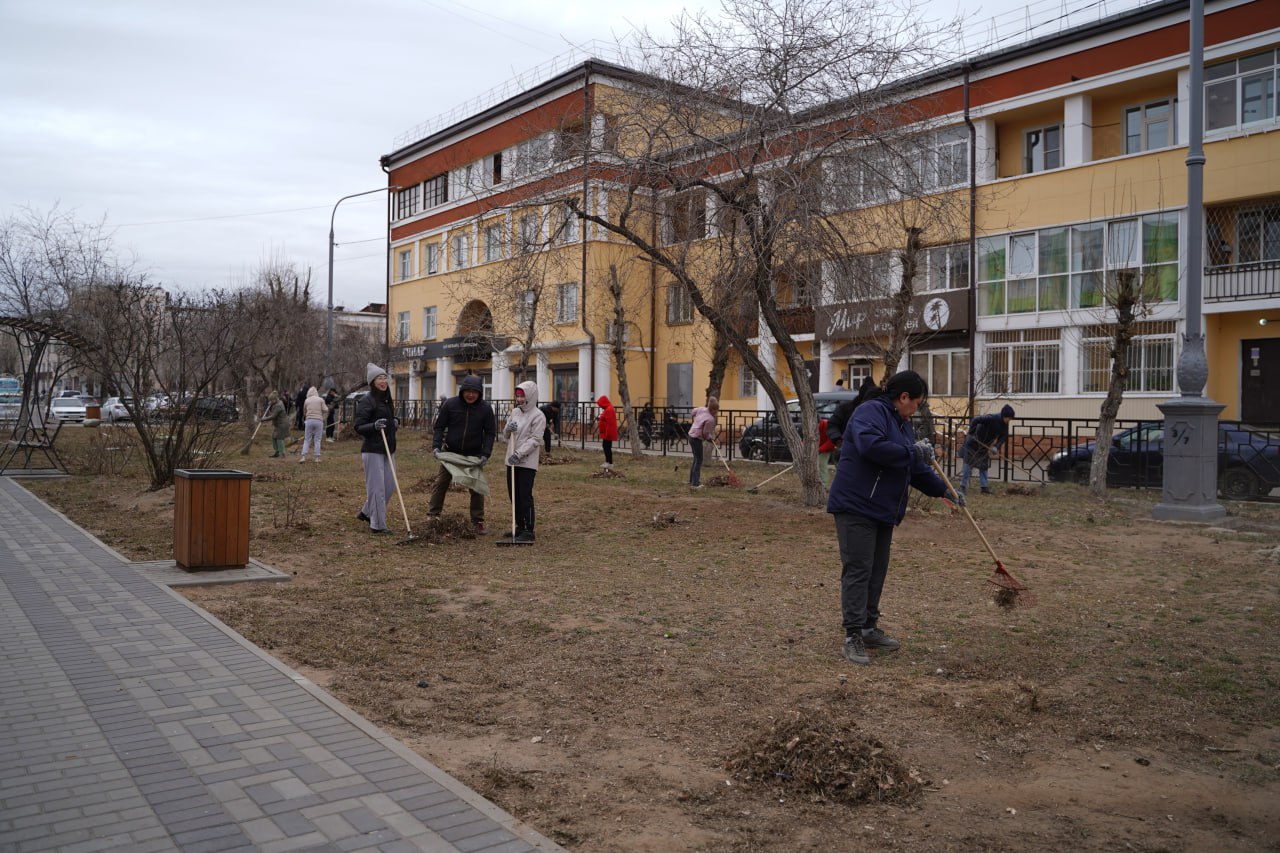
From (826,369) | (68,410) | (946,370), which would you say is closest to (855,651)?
(946,370)

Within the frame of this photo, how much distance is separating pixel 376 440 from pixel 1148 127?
76.0 ft

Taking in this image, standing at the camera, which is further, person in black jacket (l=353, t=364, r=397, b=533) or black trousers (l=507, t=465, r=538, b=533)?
person in black jacket (l=353, t=364, r=397, b=533)

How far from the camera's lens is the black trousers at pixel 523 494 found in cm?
1084

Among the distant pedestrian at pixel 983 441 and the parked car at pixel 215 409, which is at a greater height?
the parked car at pixel 215 409

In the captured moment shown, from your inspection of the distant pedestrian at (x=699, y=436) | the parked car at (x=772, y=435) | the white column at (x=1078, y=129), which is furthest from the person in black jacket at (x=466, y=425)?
the white column at (x=1078, y=129)

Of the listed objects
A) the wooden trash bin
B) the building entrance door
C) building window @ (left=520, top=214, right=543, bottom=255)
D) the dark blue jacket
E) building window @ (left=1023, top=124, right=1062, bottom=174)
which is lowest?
the wooden trash bin

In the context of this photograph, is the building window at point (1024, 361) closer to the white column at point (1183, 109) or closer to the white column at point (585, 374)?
the white column at point (1183, 109)

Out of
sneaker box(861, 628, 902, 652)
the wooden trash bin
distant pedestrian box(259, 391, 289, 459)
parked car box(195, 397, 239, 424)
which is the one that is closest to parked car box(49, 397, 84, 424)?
distant pedestrian box(259, 391, 289, 459)

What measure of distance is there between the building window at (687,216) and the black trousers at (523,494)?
17.0 ft

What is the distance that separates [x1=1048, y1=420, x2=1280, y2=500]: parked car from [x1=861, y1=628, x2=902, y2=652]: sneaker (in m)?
10.3

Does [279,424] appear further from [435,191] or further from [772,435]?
[435,191]

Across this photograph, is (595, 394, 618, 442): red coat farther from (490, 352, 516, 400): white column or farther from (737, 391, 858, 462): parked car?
(490, 352, 516, 400): white column

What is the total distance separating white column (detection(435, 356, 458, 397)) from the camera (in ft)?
153

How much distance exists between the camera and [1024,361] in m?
27.7
